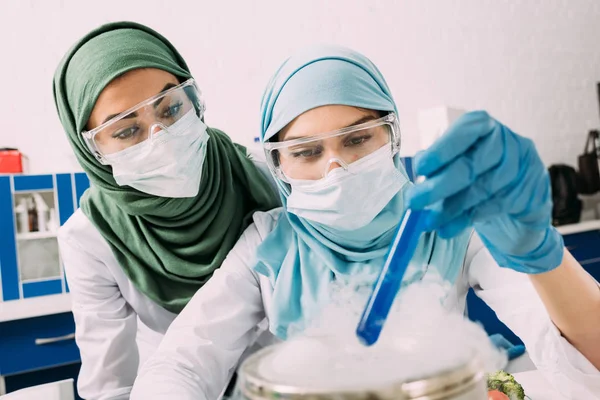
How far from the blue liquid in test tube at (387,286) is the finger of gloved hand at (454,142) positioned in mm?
85

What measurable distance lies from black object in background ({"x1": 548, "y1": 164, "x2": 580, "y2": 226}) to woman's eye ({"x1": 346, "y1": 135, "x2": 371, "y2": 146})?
306 centimetres

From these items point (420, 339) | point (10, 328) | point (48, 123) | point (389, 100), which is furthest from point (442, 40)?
point (420, 339)

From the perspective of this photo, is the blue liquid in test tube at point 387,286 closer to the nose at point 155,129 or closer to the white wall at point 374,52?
the nose at point 155,129

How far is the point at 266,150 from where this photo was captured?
121cm

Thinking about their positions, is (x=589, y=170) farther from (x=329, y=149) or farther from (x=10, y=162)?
(x=10, y=162)

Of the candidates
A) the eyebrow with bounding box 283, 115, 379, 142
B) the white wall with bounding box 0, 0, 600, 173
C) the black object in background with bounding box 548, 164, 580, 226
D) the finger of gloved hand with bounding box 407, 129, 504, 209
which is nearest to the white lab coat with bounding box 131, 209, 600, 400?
the eyebrow with bounding box 283, 115, 379, 142

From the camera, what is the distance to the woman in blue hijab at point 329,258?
0.87 m

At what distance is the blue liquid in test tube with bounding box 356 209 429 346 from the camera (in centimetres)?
52

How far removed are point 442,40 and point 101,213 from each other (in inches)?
125

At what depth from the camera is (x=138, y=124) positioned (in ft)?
4.29

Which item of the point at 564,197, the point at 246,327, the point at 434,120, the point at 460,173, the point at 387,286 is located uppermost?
the point at 434,120

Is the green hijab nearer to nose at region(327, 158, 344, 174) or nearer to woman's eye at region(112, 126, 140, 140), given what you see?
woman's eye at region(112, 126, 140, 140)

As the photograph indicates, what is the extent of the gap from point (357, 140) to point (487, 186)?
1.74 ft

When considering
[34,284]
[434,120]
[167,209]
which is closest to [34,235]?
[34,284]
